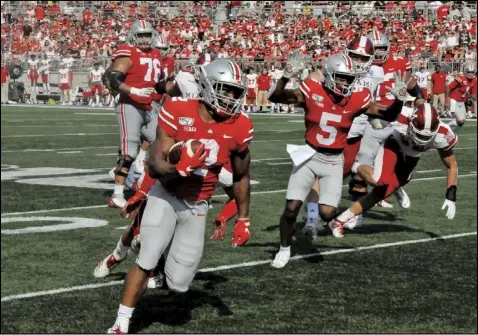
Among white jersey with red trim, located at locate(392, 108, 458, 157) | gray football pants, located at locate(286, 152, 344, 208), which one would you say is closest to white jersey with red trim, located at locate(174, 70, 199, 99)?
white jersey with red trim, located at locate(392, 108, 458, 157)

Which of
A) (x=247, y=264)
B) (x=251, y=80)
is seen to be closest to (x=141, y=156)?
(x=251, y=80)

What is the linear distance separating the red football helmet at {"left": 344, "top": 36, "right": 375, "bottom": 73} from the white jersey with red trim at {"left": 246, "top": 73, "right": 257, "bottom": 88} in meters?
0.68

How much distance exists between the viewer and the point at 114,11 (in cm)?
661

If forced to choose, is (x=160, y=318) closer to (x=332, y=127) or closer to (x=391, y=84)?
(x=332, y=127)

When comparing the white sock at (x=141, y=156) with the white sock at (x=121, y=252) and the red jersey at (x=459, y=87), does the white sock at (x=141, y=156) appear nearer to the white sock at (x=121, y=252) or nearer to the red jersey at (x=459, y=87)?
the red jersey at (x=459, y=87)

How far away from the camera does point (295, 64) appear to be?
15.2ft

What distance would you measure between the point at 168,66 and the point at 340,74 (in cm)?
86

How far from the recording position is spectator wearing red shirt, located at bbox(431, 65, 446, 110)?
5129 mm

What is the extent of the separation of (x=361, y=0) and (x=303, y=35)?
→ 57cm

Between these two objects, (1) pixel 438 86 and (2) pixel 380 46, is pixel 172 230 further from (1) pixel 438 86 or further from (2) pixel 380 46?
(2) pixel 380 46

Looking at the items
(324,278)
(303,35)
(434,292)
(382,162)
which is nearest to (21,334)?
(324,278)

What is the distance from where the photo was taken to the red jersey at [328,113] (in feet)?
16.8

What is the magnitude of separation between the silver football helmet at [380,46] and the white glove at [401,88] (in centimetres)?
14

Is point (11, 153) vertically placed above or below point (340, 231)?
below
